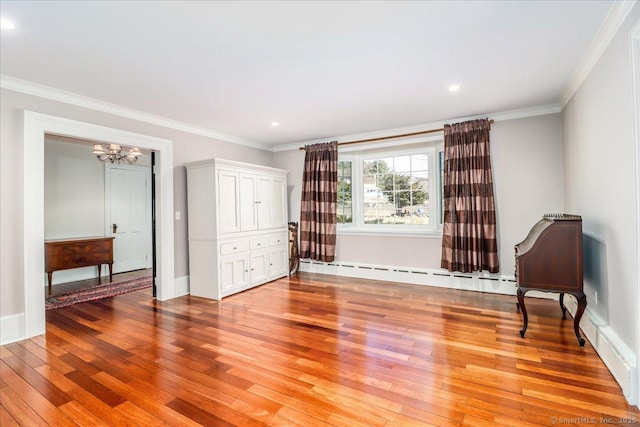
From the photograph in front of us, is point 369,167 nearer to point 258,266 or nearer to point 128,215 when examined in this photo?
point 258,266

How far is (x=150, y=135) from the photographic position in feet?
13.2

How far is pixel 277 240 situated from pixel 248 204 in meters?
0.91

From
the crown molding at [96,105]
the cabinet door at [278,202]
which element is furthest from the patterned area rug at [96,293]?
the crown molding at [96,105]

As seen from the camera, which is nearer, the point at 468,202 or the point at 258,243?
the point at 468,202

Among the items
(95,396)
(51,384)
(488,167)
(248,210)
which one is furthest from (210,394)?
(488,167)

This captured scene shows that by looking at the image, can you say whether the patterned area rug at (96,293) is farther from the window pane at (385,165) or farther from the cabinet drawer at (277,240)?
the window pane at (385,165)

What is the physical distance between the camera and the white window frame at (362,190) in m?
4.69

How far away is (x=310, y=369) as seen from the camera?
2.31m

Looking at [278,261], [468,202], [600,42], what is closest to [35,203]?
[278,261]

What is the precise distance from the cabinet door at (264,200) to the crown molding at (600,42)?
158 inches

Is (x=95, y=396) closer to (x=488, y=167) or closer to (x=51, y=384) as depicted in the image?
(x=51, y=384)

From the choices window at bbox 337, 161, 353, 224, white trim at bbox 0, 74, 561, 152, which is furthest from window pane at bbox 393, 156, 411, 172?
window at bbox 337, 161, 353, 224

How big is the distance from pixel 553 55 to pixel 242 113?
3.27 m

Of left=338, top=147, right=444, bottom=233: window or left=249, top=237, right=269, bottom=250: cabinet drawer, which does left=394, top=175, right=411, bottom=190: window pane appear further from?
left=249, top=237, right=269, bottom=250: cabinet drawer
